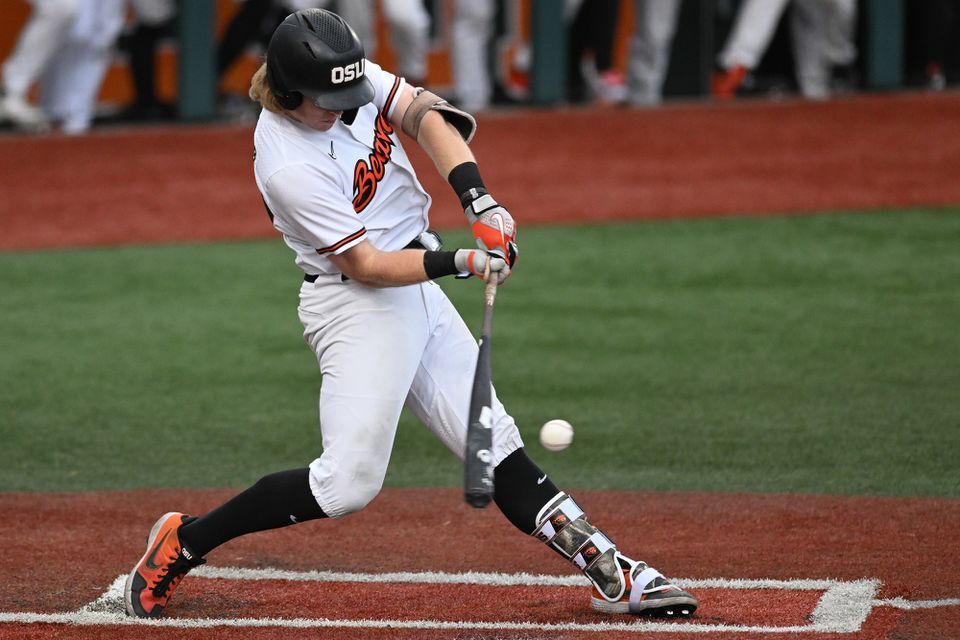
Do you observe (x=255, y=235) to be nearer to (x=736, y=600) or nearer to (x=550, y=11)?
(x=550, y=11)

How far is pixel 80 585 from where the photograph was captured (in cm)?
435

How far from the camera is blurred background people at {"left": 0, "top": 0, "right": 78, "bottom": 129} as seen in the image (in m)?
11.4

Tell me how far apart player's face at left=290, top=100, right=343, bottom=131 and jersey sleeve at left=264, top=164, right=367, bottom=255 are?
0.39 feet

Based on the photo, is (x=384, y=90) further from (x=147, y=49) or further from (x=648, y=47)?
(x=648, y=47)

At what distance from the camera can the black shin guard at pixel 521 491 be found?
404 cm

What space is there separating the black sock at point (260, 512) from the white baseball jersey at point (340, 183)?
0.55 metres

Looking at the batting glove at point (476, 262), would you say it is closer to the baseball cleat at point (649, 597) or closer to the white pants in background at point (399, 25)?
the baseball cleat at point (649, 597)

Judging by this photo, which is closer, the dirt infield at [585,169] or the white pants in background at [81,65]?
the dirt infield at [585,169]

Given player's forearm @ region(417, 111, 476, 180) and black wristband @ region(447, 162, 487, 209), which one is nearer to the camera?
black wristband @ region(447, 162, 487, 209)

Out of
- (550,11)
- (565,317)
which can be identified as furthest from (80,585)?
(550,11)

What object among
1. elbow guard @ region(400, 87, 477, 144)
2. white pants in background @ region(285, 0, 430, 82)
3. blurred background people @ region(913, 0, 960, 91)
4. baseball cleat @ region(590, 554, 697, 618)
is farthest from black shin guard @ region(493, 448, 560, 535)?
blurred background people @ region(913, 0, 960, 91)

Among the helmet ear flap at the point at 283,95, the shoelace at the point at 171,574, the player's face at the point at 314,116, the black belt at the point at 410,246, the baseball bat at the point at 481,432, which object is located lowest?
the shoelace at the point at 171,574

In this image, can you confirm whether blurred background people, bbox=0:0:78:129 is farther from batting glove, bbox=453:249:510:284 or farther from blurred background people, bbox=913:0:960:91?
batting glove, bbox=453:249:510:284

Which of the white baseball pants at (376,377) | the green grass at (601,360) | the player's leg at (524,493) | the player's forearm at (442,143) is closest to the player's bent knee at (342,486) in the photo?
the white baseball pants at (376,377)
